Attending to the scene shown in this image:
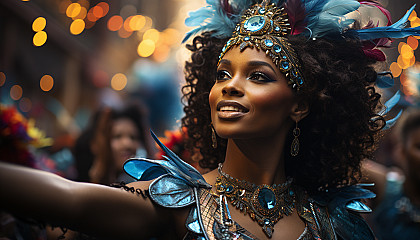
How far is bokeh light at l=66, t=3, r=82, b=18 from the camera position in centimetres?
1367

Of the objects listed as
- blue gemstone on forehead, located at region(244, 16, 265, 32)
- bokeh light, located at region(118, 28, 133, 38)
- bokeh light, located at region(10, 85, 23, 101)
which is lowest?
bokeh light, located at region(118, 28, 133, 38)

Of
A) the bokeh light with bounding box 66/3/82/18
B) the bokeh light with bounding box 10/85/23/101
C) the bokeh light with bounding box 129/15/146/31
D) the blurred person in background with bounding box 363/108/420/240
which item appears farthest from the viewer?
the bokeh light with bounding box 129/15/146/31

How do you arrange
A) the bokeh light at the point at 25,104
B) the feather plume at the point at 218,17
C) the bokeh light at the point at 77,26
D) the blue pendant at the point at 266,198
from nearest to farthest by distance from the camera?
the blue pendant at the point at 266,198, the feather plume at the point at 218,17, the bokeh light at the point at 25,104, the bokeh light at the point at 77,26

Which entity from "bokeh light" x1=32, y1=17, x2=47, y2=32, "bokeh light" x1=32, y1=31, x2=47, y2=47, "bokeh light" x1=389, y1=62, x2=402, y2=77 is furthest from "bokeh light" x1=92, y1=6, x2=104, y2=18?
"bokeh light" x1=389, y1=62, x2=402, y2=77

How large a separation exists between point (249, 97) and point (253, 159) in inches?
13.4

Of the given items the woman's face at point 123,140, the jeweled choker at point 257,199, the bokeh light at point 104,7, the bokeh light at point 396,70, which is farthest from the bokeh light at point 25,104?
the jeweled choker at point 257,199

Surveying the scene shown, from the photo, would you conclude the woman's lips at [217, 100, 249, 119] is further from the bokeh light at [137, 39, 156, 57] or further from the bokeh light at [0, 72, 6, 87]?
→ the bokeh light at [137, 39, 156, 57]

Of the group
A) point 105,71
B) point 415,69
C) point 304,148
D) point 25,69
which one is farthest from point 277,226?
point 105,71

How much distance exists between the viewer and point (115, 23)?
1917cm

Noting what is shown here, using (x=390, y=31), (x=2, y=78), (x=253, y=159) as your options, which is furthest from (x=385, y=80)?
(x=2, y=78)

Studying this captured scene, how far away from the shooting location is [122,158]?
486 centimetres

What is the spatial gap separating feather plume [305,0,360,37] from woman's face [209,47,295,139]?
34 cm

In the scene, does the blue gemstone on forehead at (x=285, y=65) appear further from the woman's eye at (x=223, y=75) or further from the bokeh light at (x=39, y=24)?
Result: the bokeh light at (x=39, y=24)

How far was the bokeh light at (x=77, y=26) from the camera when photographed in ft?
47.6
